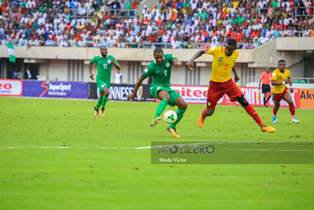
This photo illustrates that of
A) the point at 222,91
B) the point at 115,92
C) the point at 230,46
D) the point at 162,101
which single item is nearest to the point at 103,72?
the point at 162,101

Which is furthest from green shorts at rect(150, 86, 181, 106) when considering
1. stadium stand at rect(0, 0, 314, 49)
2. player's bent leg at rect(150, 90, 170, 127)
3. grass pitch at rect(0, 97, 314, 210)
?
stadium stand at rect(0, 0, 314, 49)

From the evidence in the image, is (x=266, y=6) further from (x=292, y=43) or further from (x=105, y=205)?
(x=105, y=205)

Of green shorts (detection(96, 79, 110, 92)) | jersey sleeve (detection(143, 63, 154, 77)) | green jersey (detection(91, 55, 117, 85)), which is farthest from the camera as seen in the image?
green jersey (detection(91, 55, 117, 85))

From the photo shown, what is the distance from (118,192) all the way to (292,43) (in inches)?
1234

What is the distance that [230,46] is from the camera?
12320mm

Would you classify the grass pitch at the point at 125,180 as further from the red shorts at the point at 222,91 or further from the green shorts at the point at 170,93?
the red shorts at the point at 222,91

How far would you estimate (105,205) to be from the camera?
19.9ft

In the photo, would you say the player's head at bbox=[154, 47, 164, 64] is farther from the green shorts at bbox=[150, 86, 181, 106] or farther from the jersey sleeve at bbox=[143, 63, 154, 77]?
the green shorts at bbox=[150, 86, 181, 106]

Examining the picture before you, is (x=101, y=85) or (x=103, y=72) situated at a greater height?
(x=103, y=72)

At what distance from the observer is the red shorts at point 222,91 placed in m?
12.8

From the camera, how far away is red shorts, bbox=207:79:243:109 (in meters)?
12.8

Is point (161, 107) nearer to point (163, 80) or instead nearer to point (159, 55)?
point (163, 80)

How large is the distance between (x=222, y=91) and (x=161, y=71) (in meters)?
1.70

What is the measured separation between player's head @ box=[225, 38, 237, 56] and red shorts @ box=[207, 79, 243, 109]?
2.60ft
